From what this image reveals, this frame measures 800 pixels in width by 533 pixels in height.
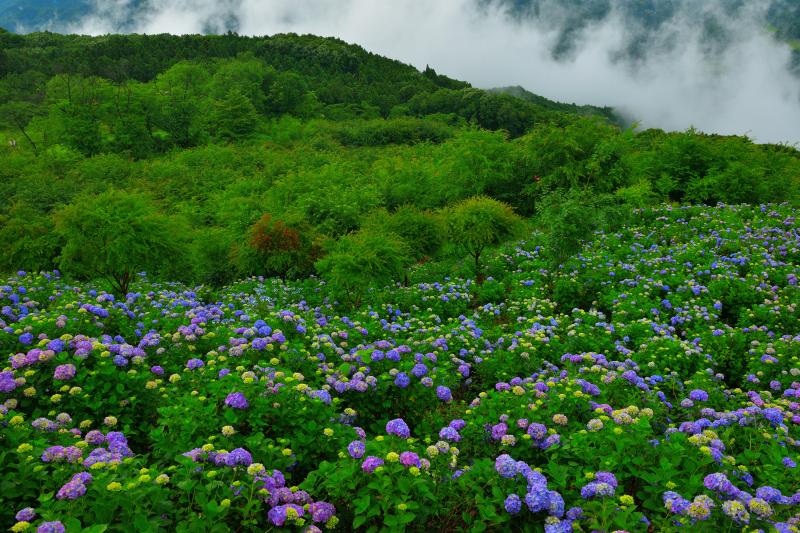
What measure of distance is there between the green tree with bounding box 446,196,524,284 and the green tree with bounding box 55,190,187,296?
681 cm

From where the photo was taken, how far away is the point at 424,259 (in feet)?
44.2

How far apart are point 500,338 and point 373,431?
8.63ft

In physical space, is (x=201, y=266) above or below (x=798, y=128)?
below

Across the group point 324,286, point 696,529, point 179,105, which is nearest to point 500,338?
point 696,529

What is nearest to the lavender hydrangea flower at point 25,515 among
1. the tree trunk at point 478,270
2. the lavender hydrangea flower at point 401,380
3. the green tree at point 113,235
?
the lavender hydrangea flower at point 401,380

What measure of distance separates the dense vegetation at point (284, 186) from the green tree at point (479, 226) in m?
0.06

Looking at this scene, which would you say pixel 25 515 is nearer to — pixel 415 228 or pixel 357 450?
→ pixel 357 450

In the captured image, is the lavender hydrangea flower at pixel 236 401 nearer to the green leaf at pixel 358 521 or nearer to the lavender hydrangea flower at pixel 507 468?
the green leaf at pixel 358 521

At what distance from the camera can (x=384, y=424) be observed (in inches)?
174

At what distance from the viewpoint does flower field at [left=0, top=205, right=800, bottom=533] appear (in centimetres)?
253

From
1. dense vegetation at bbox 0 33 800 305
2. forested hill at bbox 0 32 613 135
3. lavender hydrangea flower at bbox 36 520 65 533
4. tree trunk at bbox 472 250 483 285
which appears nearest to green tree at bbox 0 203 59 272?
dense vegetation at bbox 0 33 800 305

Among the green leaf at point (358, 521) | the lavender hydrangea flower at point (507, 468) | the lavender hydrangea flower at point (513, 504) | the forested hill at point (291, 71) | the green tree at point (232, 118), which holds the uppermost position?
the forested hill at point (291, 71)

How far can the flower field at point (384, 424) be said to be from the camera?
8.30 feet

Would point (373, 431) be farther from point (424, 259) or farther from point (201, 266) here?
point (201, 266)
